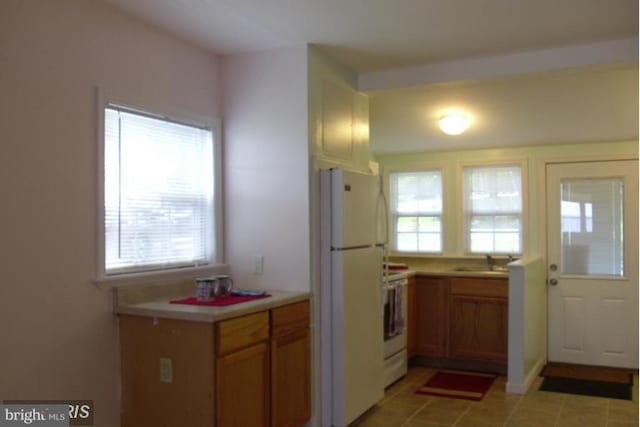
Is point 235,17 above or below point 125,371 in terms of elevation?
above

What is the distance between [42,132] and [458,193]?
14.4ft

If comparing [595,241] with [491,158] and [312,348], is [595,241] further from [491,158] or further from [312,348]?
[312,348]

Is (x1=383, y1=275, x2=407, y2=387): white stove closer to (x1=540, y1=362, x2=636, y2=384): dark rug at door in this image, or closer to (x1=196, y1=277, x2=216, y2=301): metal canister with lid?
(x1=540, y1=362, x2=636, y2=384): dark rug at door

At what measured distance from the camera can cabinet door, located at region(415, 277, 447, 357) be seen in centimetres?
544

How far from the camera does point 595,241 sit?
5.48 m

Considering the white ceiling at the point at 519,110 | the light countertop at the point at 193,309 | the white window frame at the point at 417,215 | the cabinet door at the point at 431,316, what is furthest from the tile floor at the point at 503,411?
the white ceiling at the point at 519,110

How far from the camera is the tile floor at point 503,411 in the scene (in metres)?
3.88

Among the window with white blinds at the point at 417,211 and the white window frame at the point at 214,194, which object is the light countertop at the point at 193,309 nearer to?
the white window frame at the point at 214,194

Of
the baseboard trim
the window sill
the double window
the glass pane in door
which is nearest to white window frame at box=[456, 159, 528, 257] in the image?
the double window

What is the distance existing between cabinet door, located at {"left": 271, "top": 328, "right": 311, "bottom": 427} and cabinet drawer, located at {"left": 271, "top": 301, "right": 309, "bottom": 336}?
0.03m

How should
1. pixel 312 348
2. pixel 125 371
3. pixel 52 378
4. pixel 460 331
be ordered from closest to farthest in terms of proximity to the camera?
pixel 52 378 → pixel 125 371 → pixel 312 348 → pixel 460 331

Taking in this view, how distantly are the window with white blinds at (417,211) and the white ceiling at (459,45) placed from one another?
147 cm

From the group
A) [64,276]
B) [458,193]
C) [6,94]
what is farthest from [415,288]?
[6,94]

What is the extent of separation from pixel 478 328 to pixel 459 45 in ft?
9.37
